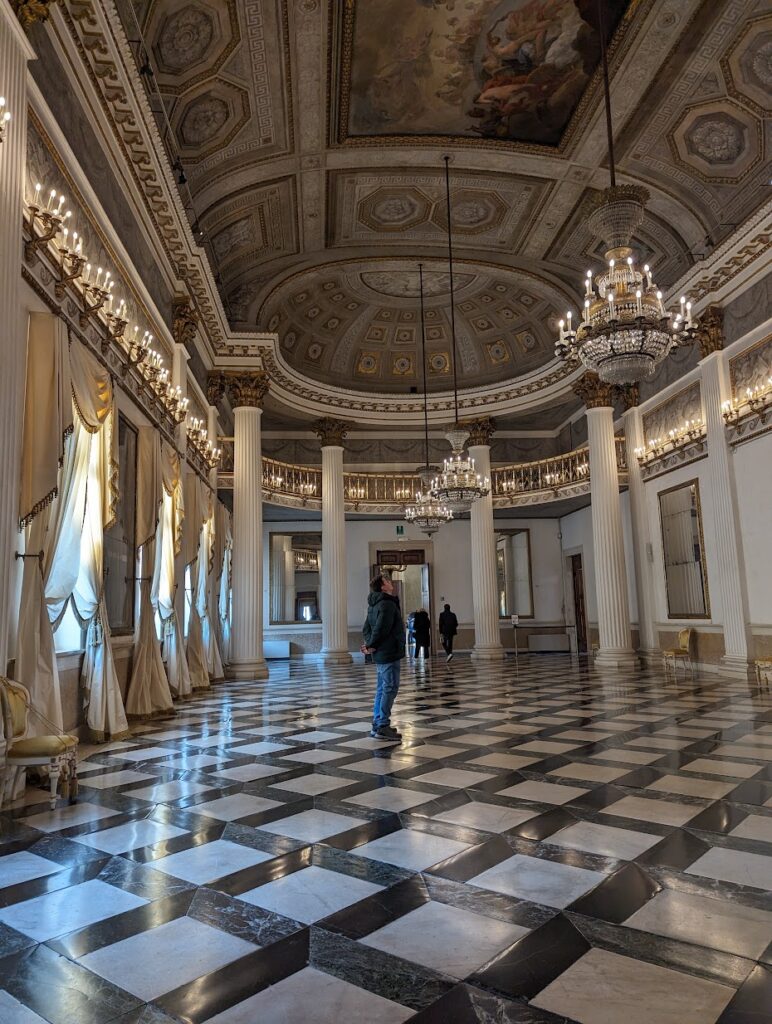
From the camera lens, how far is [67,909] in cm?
266

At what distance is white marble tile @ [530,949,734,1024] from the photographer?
1.86 meters

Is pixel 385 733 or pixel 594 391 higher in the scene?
pixel 594 391

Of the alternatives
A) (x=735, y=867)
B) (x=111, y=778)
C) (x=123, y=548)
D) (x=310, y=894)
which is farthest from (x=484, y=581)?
(x=310, y=894)

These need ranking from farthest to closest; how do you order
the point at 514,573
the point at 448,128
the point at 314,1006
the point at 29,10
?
the point at 514,573, the point at 448,128, the point at 29,10, the point at 314,1006

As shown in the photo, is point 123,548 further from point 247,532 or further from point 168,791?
point 247,532

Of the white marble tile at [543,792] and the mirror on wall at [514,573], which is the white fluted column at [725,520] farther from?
the mirror on wall at [514,573]

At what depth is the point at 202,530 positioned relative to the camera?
39.8 ft

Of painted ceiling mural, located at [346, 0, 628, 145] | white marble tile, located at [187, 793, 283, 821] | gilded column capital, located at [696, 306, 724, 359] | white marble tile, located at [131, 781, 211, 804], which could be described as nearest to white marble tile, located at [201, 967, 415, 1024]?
white marble tile, located at [187, 793, 283, 821]

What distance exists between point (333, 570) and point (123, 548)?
950 cm

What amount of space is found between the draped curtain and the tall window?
2.70 ft

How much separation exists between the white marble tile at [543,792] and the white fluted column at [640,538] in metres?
11.0

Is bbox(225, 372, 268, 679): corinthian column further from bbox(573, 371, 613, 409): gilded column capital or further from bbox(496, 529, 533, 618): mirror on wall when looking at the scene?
bbox(496, 529, 533, 618): mirror on wall

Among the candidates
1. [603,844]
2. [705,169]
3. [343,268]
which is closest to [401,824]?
[603,844]

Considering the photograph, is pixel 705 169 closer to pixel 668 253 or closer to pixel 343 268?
pixel 668 253
